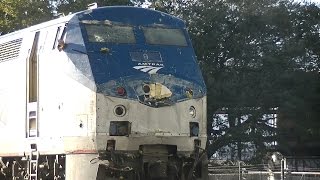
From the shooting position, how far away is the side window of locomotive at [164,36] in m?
13.4

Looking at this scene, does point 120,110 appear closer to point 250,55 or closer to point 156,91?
point 156,91

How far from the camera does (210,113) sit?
34062 mm

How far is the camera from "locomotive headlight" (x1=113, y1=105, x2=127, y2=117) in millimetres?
12312

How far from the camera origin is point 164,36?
13570mm

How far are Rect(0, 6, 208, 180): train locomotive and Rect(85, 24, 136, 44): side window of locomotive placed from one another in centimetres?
2

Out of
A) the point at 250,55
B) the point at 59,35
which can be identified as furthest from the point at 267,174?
the point at 250,55

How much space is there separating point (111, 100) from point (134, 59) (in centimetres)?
106

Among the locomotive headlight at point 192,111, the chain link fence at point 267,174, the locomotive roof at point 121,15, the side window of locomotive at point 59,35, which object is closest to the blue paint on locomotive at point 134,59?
the locomotive roof at point 121,15

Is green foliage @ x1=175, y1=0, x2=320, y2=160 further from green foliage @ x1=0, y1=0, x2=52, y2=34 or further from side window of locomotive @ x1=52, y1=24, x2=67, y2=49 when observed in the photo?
side window of locomotive @ x1=52, y1=24, x2=67, y2=49

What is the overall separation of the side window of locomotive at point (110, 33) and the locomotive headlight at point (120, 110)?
1.41 meters

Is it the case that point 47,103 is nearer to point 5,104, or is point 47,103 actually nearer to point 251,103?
point 5,104

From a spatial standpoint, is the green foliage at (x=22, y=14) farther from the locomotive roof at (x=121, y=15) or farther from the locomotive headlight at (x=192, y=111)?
the locomotive headlight at (x=192, y=111)

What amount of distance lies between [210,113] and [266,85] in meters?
3.28

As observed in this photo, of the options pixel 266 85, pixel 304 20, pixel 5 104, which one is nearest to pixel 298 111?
pixel 266 85
